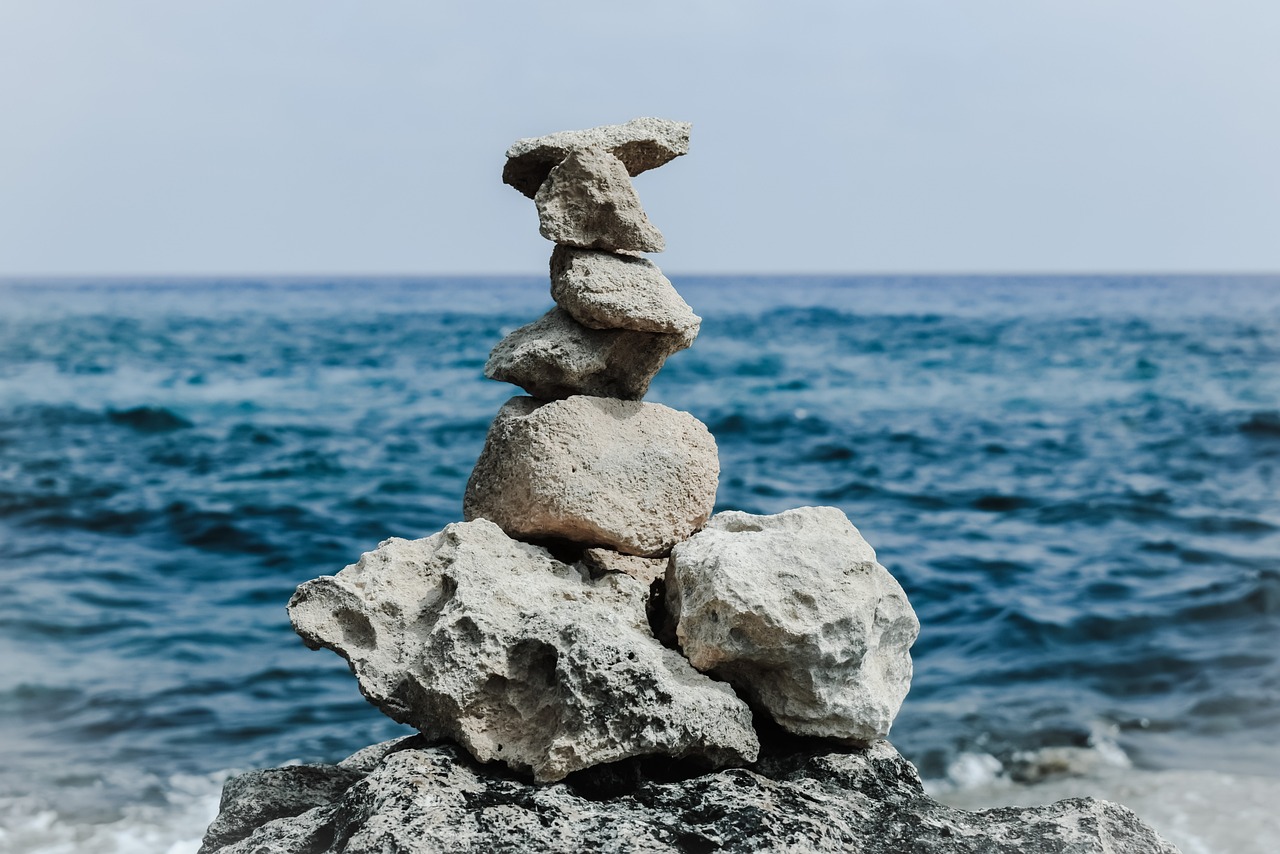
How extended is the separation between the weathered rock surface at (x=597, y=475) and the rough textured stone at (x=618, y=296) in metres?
0.23

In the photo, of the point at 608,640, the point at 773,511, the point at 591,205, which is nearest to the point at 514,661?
the point at 608,640

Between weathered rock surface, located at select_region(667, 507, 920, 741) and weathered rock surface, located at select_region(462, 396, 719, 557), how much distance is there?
0.68 feet

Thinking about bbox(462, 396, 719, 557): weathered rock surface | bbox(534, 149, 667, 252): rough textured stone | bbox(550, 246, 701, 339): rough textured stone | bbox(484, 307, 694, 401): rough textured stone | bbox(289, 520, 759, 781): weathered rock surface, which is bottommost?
bbox(289, 520, 759, 781): weathered rock surface

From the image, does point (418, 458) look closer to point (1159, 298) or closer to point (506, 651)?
point (506, 651)

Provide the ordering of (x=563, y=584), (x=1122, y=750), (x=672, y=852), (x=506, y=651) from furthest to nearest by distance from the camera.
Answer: (x=1122, y=750) → (x=563, y=584) → (x=506, y=651) → (x=672, y=852)

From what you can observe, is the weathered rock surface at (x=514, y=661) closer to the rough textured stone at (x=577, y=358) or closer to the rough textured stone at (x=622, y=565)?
the rough textured stone at (x=622, y=565)

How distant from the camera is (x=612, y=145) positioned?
3166mm

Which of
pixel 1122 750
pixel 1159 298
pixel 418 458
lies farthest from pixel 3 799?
pixel 1159 298

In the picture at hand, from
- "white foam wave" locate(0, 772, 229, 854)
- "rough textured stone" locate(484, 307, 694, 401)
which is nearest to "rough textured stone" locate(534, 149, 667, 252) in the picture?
"rough textured stone" locate(484, 307, 694, 401)

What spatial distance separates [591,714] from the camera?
2.52 meters

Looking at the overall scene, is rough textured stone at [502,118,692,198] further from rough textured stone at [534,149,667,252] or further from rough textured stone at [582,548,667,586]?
rough textured stone at [582,548,667,586]

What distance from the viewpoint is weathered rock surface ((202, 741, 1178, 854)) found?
7.84 ft

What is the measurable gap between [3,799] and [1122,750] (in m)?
6.81

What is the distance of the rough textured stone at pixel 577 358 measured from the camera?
123 inches
